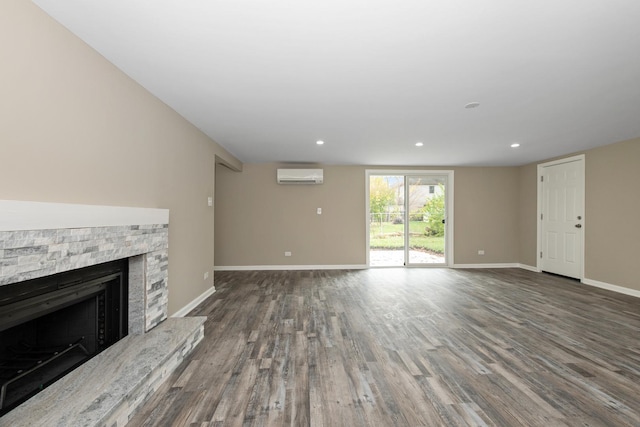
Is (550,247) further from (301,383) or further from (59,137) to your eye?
(59,137)

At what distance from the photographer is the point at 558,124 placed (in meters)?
3.42

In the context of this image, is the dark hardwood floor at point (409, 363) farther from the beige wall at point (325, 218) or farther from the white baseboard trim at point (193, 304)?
the beige wall at point (325, 218)

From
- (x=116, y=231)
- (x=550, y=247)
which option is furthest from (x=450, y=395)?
(x=550, y=247)

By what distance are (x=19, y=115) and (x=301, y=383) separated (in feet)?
7.40

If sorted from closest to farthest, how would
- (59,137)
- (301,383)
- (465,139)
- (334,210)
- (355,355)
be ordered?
(59,137) → (301,383) → (355,355) → (465,139) → (334,210)

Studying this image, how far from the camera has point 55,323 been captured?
196 centimetres

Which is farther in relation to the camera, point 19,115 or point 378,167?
point 378,167

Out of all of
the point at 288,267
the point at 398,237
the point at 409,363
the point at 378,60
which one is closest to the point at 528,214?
the point at 398,237

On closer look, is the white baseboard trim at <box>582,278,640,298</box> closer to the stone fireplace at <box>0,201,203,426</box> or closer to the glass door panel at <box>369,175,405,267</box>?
the glass door panel at <box>369,175,405,267</box>

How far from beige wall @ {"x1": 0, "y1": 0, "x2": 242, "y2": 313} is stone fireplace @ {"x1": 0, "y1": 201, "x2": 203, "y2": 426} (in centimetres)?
13

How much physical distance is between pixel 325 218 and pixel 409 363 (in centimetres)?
401

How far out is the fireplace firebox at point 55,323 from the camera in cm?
151

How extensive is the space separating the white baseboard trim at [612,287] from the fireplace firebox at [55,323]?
6.43m

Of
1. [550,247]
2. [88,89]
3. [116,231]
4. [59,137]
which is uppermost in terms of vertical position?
[88,89]
